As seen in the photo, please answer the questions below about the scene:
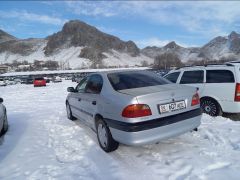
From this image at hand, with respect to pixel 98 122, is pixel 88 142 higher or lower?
lower

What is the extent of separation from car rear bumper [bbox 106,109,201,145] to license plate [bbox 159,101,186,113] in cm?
12

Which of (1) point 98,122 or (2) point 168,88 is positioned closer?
(2) point 168,88

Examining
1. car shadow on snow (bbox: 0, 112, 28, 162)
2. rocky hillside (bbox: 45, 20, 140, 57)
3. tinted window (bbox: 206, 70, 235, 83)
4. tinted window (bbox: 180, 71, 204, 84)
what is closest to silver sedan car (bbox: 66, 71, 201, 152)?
car shadow on snow (bbox: 0, 112, 28, 162)

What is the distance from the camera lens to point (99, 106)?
15.9 feet

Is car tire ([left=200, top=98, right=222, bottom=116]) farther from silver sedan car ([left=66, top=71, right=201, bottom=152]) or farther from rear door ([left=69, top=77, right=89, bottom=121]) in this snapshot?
rear door ([left=69, top=77, right=89, bottom=121])

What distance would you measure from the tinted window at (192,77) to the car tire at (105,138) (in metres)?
4.10

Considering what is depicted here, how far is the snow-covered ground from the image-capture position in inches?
154

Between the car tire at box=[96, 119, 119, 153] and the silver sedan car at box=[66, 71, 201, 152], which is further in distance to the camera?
the car tire at box=[96, 119, 119, 153]

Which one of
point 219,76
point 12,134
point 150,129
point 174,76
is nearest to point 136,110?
point 150,129

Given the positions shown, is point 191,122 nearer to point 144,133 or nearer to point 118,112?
point 144,133

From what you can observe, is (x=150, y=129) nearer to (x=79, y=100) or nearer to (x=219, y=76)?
(x=79, y=100)

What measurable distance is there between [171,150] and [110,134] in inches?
47.4

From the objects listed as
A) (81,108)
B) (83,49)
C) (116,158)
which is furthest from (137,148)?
(83,49)

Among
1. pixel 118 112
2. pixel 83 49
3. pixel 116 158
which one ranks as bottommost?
pixel 116 158
